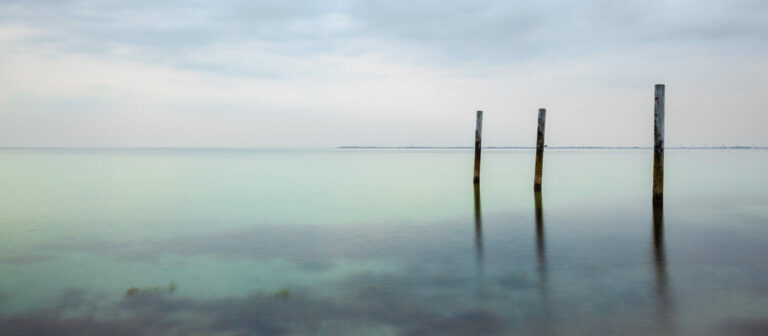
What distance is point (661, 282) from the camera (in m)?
7.78

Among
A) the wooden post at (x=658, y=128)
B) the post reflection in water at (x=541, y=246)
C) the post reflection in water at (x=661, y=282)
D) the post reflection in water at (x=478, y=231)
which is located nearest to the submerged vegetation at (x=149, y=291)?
the post reflection in water at (x=478, y=231)

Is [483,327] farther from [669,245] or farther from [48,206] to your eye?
[48,206]

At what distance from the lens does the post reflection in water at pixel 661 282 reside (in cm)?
605

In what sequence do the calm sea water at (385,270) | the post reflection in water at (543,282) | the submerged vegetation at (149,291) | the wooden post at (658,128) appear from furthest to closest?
the wooden post at (658,128) → the submerged vegetation at (149,291) → the calm sea water at (385,270) → the post reflection in water at (543,282)

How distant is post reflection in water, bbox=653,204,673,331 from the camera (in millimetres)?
6051

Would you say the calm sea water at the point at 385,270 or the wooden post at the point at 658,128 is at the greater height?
the wooden post at the point at 658,128

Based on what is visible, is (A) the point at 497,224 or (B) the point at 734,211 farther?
(B) the point at 734,211

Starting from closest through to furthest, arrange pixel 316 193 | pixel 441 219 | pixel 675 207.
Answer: pixel 441 219 < pixel 675 207 < pixel 316 193

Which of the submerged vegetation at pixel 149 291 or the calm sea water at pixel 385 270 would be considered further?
the submerged vegetation at pixel 149 291

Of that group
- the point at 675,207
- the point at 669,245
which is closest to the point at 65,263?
the point at 669,245

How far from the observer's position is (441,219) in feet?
49.9

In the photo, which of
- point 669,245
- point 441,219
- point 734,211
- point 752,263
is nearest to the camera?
point 752,263

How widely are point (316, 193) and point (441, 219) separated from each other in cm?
1004

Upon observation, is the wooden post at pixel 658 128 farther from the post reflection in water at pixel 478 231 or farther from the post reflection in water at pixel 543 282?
the post reflection in water at pixel 478 231
